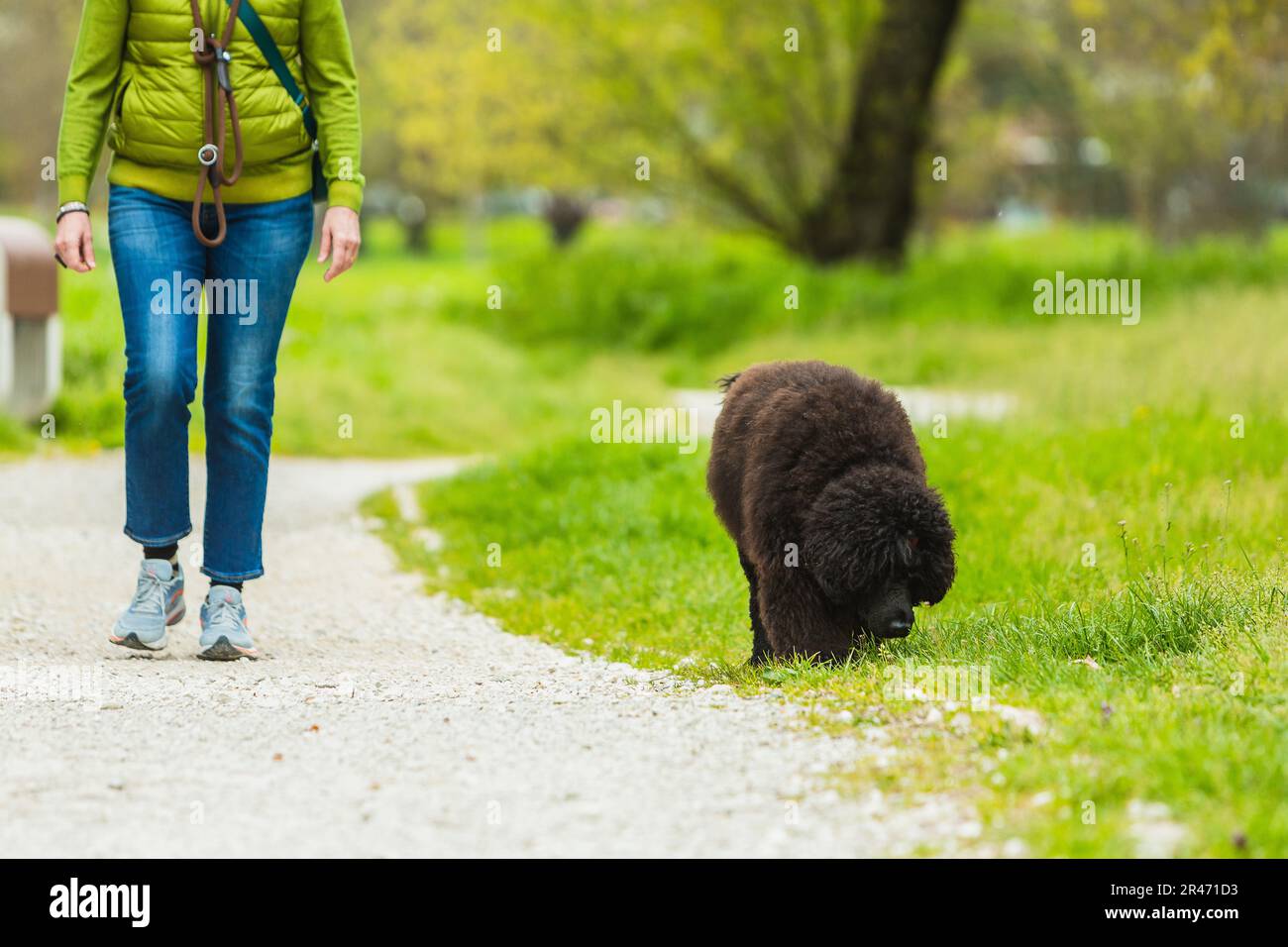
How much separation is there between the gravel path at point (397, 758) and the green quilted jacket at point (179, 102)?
1.63 metres

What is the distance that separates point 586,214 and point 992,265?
19802 millimetres

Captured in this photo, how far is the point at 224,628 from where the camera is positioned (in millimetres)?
5562

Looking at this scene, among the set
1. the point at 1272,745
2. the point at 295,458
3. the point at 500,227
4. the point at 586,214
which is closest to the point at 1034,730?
the point at 1272,745

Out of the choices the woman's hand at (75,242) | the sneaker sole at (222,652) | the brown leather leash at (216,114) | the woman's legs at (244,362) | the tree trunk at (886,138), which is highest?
the tree trunk at (886,138)

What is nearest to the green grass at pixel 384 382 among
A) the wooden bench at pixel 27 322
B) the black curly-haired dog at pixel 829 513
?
the wooden bench at pixel 27 322

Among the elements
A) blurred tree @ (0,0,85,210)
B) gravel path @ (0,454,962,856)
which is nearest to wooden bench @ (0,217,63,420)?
gravel path @ (0,454,962,856)

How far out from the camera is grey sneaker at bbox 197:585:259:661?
5.55 m

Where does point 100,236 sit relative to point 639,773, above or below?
above

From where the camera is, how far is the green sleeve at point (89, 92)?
529 cm

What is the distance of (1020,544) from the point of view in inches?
289

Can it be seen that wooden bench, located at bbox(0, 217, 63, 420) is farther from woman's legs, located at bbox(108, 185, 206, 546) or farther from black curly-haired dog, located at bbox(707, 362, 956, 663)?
black curly-haired dog, located at bbox(707, 362, 956, 663)

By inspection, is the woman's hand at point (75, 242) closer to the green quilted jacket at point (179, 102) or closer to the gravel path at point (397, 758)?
the green quilted jacket at point (179, 102)

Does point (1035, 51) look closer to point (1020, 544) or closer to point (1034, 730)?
point (1020, 544)

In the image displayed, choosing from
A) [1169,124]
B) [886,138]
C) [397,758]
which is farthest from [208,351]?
[1169,124]
